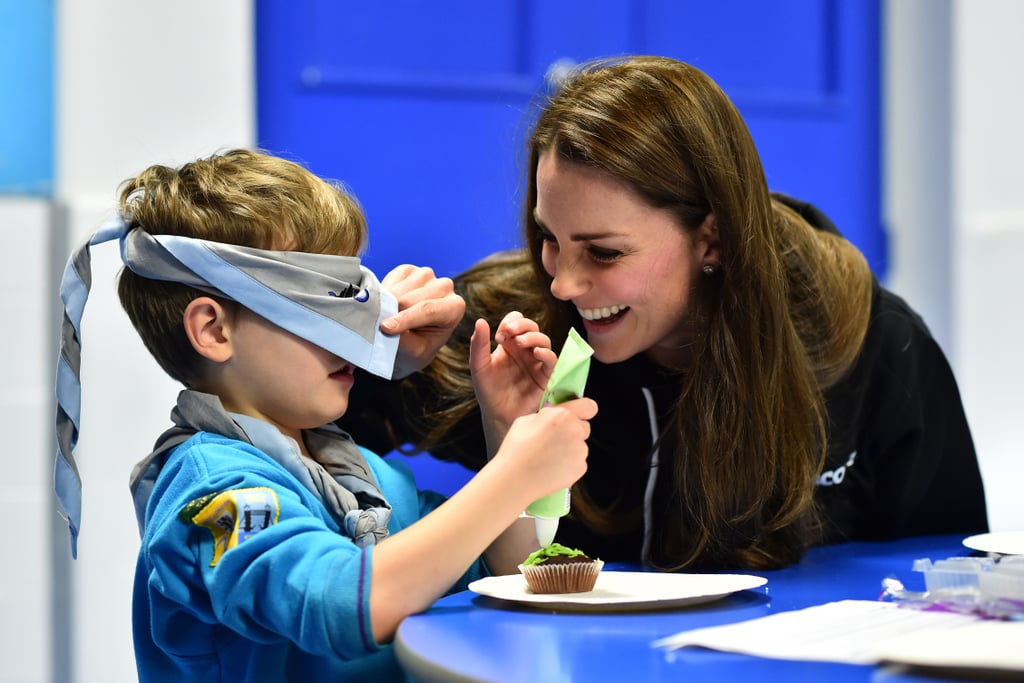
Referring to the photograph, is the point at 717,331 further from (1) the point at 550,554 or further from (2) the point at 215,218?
(2) the point at 215,218

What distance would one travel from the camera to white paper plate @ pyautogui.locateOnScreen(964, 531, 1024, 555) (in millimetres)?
1470

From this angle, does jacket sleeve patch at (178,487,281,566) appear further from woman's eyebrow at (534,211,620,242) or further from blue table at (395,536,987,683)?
woman's eyebrow at (534,211,620,242)

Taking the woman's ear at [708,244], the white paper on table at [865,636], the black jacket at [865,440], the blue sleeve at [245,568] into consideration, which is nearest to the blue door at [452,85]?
the black jacket at [865,440]

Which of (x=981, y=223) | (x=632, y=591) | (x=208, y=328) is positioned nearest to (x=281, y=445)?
(x=208, y=328)

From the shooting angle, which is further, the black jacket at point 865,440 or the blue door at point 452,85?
the blue door at point 452,85

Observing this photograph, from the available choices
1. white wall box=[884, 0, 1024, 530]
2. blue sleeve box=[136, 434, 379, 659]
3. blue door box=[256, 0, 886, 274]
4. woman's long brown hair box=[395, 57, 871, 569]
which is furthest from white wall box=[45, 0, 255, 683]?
white wall box=[884, 0, 1024, 530]

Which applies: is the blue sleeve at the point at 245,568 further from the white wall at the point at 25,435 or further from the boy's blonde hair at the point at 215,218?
the white wall at the point at 25,435

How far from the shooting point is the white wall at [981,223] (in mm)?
3125

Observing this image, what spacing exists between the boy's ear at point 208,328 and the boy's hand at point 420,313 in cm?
23

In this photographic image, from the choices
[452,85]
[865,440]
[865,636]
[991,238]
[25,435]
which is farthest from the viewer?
[991,238]

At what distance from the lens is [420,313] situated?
5.17 feet

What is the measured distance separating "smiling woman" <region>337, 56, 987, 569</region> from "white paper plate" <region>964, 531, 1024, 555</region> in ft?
0.72

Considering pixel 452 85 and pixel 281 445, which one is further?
pixel 452 85

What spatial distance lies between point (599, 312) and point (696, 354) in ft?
0.48
